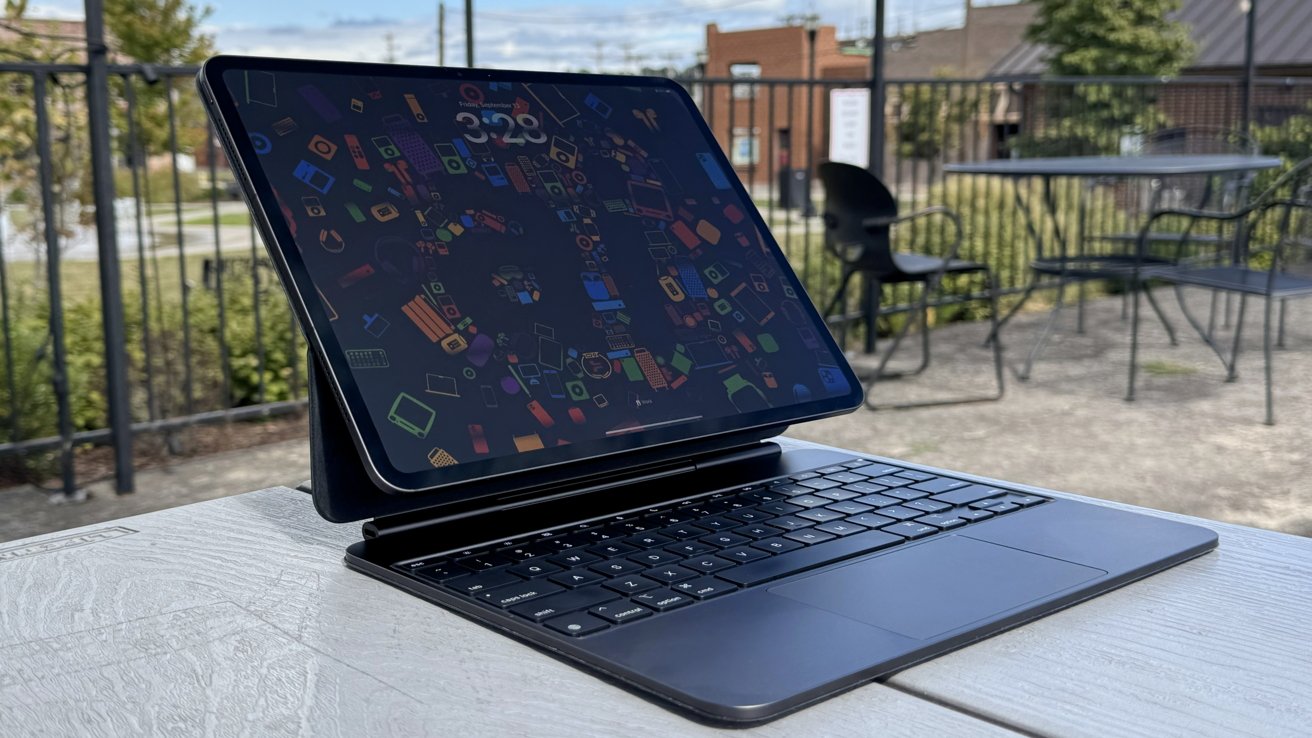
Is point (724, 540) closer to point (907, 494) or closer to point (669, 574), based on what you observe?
point (669, 574)

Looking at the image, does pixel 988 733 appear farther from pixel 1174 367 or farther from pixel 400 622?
pixel 1174 367

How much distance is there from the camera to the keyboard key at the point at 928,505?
2.55 feet

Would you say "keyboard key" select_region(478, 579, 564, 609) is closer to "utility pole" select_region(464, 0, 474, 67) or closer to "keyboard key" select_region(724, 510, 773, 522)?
"keyboard key" select_region(724, 510, 773, 522)

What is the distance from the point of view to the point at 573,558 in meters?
0.67

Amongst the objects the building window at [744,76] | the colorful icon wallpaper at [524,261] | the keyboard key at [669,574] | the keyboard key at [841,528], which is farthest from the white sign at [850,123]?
the keyboard key at [669,574]

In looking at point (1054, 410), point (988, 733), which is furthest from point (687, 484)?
point (1054, 410)

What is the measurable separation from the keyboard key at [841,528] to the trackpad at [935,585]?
0.04m

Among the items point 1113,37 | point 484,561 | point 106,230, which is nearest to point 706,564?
point 484,561

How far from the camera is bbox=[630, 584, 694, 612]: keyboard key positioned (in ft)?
1.96

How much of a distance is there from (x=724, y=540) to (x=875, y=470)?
22cm

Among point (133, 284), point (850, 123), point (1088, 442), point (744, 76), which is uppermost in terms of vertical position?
point (744, 76)

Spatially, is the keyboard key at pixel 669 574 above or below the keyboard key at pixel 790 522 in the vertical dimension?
below

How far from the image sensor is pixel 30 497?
3760mm

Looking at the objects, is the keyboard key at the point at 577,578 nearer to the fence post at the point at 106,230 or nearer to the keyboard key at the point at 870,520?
the keyboard key at the point at 870,520
